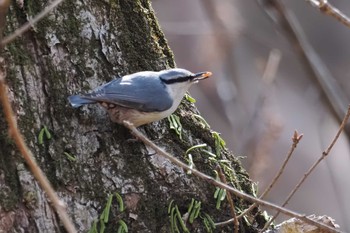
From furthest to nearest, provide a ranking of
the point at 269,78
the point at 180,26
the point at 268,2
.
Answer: the point at 180,26 < the point at 269,78 < the point at 268,2

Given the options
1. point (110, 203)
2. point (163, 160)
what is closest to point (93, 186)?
point (110, 203)

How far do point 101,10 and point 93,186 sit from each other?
569 millimetres

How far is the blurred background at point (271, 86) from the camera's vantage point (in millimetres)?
5082

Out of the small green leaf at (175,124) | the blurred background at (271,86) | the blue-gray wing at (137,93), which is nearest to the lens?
the blue-gray wing at (137,93)

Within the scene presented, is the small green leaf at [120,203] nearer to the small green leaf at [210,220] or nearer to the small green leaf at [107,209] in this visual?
the small green leaf at [107,209]

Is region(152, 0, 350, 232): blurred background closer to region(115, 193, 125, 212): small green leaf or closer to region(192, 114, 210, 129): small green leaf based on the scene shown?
region(192, 114, 210, 129): small green leaf

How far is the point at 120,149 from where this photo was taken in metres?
2.34

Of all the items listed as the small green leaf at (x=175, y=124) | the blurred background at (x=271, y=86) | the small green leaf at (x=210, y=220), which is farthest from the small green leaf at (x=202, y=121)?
the blurred background at (x=271, y=86)

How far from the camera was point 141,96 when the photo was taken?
2.48 meters

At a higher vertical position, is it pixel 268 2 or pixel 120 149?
pixel 268 2

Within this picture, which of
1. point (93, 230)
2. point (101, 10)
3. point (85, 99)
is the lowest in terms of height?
point (93, 230)

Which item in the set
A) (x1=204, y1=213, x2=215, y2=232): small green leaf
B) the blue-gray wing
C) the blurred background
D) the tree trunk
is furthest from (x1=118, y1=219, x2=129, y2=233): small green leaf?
the blurred background

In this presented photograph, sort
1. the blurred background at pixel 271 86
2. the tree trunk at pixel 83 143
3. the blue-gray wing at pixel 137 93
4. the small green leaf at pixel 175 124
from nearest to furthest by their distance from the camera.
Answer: the tree trunk at pixel 83 143 < the blue-gray wing at pixel 137 93 < the small green leaf at pixel 175 124 < the blurred background at pixel 271 86

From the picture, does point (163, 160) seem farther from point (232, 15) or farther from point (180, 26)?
point (180, 26)
